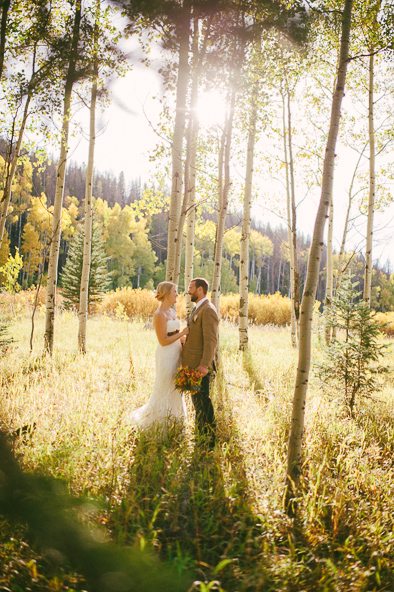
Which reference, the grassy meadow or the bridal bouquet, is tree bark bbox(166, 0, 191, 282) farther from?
the grassy meadow

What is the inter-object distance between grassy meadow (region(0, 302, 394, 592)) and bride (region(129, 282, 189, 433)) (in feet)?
0.73

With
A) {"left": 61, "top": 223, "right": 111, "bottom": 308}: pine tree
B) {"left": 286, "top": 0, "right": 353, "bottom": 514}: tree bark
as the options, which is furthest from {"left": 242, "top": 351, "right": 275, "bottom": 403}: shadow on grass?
{"left": 61, "top": 223, "right": 111, "bottom": 308}: pine tree

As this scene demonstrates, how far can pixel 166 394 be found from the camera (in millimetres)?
3707

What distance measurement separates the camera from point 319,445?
339cm

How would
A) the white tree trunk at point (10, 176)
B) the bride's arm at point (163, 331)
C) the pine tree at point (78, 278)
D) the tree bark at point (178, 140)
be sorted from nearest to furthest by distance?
the bride's arm at point (163, 331) → the tree bark at point (178, 140) → the white tree trunk at point (10, 176) → the pine tree at point (78, 278)

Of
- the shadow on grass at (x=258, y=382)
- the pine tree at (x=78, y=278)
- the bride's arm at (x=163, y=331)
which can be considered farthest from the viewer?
the pine tree at (x=78, y=278)

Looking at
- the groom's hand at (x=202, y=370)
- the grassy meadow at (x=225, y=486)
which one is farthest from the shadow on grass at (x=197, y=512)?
the groom's hand at (x=202, y=370)

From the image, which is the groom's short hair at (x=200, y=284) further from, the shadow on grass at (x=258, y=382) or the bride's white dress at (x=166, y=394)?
the shadow on grass at (x=258, y=382)

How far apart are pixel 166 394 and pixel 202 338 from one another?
837 millimetres

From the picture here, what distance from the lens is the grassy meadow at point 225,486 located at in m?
1.87

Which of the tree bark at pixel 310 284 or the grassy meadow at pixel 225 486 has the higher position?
the tree bark at pixel 310 284

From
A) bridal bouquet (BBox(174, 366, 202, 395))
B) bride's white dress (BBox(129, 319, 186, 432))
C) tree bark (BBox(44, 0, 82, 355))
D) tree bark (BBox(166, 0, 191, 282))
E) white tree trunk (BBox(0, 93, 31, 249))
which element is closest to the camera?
bridal bouquet (BBox(174, 366, 202, 395))

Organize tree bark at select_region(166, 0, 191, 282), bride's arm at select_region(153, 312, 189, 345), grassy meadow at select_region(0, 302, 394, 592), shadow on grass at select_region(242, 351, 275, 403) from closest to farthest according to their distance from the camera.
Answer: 1. grassy meadow at select_region(0, 302, 394, 592)
2. bride's arm at select_region(153, 312, 189, 345)
3. tree bark at select_region(166, 0, 191, 282)
4. shadow on grass at select_region(242, 351, 275, 403)

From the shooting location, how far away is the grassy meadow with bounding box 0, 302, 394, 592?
1.87 metres
